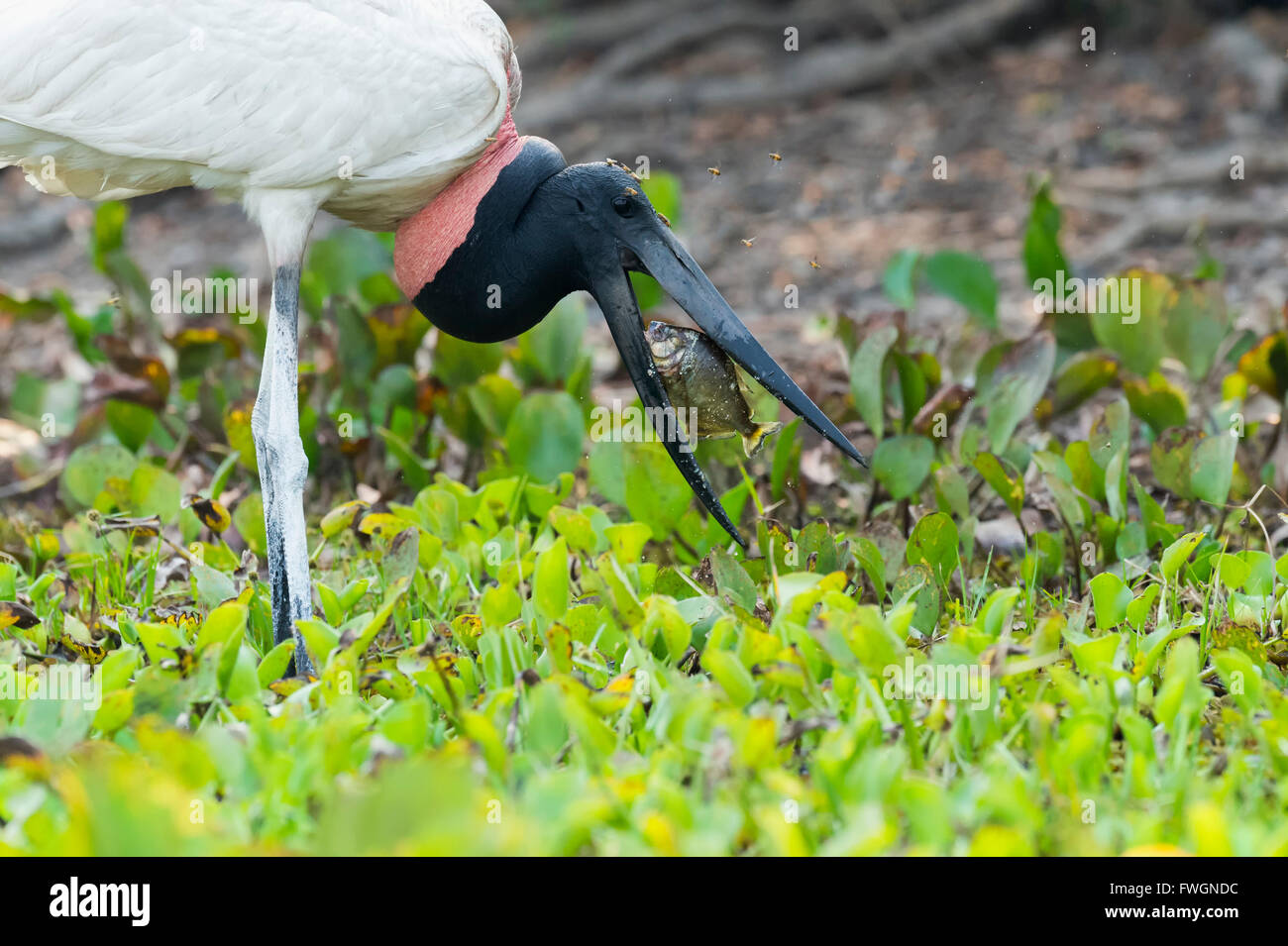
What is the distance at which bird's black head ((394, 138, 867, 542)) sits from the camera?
11.2ft

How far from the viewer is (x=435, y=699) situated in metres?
2.93

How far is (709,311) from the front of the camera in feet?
11.2

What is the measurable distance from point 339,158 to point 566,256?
0.60m

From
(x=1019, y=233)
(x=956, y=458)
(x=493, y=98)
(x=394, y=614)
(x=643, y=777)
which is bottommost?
(x=643, y=777)

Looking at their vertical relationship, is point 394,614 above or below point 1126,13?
below

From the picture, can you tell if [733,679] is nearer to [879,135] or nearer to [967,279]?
[967,279]

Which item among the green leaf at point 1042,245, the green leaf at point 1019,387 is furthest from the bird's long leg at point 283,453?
the green leaf at point 1042,245

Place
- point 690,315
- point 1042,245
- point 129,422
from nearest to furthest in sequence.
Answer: point 690,315 → point 129,422 → point 1042,245

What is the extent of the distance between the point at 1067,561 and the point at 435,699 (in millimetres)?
1849

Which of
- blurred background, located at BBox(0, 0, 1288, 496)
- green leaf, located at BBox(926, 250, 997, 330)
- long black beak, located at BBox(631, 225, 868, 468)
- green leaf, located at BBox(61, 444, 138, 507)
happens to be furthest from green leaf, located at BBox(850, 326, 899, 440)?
green leaf, located at BBox(61, 444, 138, 507)

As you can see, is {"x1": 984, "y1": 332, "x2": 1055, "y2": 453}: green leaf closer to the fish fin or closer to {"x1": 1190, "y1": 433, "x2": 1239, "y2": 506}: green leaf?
{"x1": 1190, "y1": 433, "x2": 1239, "y2": 506}: green leaf

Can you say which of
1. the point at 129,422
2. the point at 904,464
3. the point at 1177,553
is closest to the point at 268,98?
the point at 129,422
